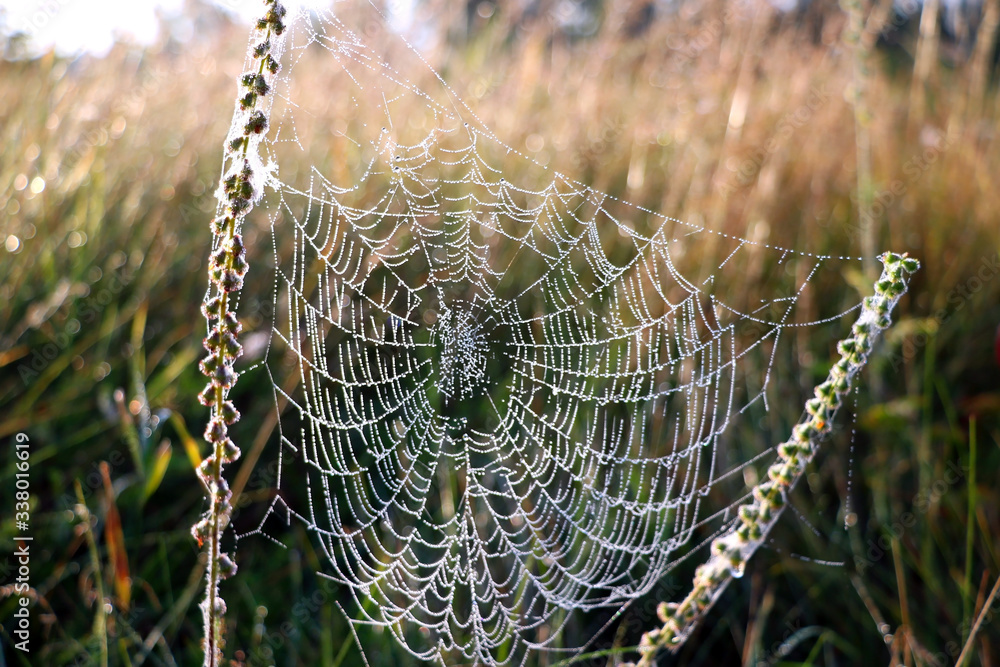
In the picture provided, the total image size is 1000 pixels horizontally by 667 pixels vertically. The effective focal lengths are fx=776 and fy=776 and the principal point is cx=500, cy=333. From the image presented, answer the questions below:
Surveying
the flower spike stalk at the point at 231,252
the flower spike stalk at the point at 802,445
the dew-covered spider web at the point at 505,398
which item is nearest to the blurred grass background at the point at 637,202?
the dew-covered spider web at the point at 505,398

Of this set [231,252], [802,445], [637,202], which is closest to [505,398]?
[637,202]

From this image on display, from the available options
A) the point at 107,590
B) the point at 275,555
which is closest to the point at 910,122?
the point at 275,555

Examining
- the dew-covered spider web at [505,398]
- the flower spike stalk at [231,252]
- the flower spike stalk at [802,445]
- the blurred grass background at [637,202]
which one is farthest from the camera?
the dew-covered spider web at [505,398]

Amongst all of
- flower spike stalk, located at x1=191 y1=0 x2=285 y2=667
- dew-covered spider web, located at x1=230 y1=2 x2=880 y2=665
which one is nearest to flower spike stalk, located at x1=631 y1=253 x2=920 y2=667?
flower spike stalk, located at x1=191 y1=0 x2=285 y2=667

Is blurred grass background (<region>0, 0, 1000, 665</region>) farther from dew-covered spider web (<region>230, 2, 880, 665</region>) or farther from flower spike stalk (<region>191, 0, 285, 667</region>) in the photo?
flower spike stalk (<region>191, 0, 285, 667</region>)

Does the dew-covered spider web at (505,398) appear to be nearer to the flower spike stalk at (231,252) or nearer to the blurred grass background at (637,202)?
the blurred grass background at (637,202)

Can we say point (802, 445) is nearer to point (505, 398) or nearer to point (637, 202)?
point (505, 398)
